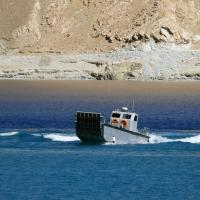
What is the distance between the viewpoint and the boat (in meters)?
68.2

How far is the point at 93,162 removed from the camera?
203ft

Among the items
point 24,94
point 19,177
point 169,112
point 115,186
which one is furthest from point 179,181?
point 24,94

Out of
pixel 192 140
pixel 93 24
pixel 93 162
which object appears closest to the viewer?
pixel 93 162

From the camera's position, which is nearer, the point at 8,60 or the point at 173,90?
the point at 173,90

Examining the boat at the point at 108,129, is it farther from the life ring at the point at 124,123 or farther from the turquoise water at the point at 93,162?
the turquoise water at the point at 93,162

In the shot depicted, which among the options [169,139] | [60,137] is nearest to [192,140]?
[169,139]

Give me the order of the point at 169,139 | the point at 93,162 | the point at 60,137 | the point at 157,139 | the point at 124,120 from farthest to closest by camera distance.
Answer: the point at 60,137 → the point at 169,139 → the point at 157,139 → the point at 124,120 → the point at 93,162

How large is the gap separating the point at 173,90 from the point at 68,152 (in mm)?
74099

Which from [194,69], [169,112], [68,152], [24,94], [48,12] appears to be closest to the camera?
[68,152]

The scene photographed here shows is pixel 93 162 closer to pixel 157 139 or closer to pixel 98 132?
pixel 98 132

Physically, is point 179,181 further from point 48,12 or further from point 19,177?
point 48,12

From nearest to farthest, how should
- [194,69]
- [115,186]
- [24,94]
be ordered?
[115,186] → [24,94] → [194,69]

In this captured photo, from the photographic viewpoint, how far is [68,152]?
217ft

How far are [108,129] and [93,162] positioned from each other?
6.46 meters
